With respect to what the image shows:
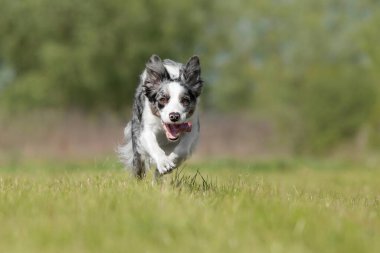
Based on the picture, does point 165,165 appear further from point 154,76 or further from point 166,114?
point 154,76

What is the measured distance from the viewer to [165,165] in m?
8.45

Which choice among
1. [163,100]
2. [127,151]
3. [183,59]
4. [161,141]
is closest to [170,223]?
[163,100]

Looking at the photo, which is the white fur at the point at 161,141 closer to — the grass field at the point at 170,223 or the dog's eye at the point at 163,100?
the dog's eye at the point at 163,100

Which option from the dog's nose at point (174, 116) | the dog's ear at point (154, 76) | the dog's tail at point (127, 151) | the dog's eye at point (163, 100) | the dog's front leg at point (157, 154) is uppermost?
the dog's ear at point (154, 76)

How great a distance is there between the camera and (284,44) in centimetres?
4891

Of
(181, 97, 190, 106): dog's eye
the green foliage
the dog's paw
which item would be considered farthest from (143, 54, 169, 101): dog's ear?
the green foliage

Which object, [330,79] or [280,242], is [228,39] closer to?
[330,79]

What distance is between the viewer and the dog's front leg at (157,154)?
840 centimetres

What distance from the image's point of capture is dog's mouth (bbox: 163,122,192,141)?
28.7 feet

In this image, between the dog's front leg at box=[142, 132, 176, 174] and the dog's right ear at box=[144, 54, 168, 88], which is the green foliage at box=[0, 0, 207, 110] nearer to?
the dog's right ear at box=[144, 54, 168, 88]

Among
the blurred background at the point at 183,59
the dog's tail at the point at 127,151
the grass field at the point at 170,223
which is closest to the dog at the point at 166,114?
the dog's tail at the point at 127,151

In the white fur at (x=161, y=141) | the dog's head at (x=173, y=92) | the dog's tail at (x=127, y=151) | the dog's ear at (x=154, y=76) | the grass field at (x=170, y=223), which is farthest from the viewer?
the dog's tail at (x=127, y=151)

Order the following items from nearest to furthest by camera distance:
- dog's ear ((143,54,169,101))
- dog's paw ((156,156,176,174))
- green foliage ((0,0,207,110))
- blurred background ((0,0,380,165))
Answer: dog's paw ((156,156,176,174)) → dog's ear ((143,54,169,101)) → blurred background ((0,0,380,165)) → green foliage ((0,0,207,110))

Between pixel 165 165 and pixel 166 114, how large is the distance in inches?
22.4
